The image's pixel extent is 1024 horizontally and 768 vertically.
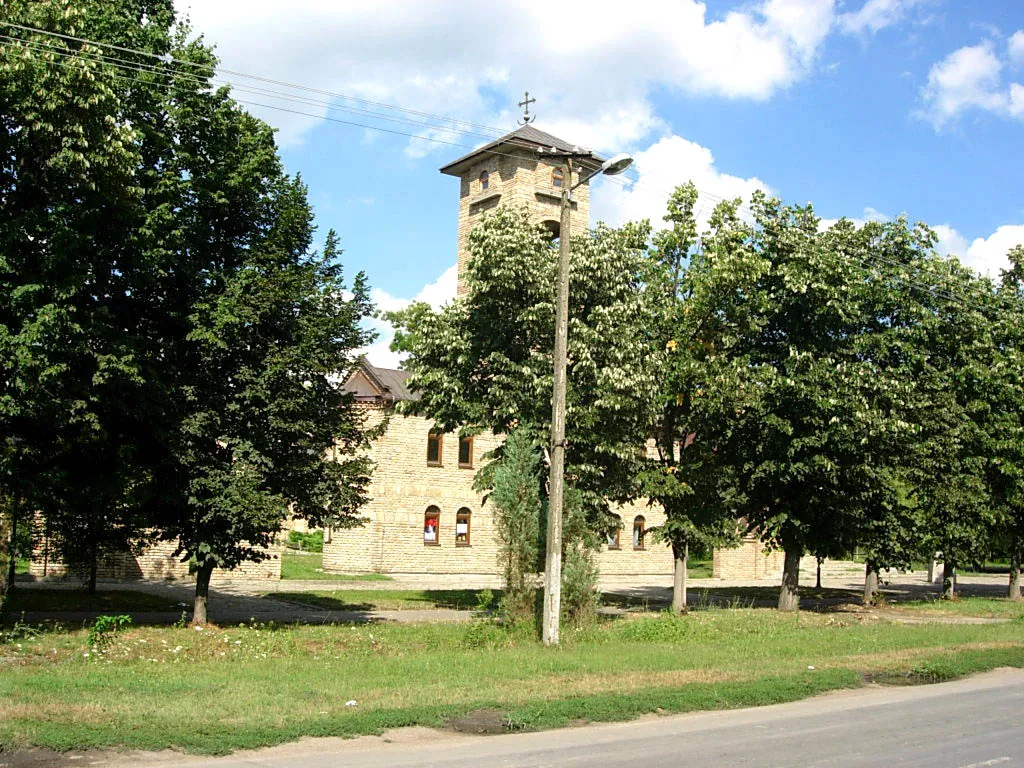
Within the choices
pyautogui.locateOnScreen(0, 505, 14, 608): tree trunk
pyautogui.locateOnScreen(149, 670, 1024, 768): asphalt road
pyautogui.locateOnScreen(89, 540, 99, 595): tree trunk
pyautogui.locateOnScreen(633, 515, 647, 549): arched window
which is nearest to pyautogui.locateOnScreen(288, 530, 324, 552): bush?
pyautogui.locateOnScreen(633, 515, 647, 549): arched window

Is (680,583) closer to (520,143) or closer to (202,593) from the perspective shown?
(202,593)

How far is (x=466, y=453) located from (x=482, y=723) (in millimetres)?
31104

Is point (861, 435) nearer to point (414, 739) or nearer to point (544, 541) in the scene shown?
point (544, 541)

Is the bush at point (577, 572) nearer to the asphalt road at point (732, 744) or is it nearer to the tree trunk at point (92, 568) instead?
the asphalt road at point (732, 744)

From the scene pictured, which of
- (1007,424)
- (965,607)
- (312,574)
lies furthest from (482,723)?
(312,574)

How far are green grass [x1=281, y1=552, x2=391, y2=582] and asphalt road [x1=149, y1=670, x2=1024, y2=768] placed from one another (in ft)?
79.0

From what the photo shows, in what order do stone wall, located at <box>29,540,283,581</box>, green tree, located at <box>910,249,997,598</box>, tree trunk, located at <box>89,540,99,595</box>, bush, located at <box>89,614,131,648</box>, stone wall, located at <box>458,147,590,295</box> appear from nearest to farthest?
1. bush, located at <box>89,614,131,648</box>
2. tree trunk, located at <box>89,540,99,595</box>
3. green tree, located at <box>910,249,997,598</box>
4. stone wall, located at <box>29,540,283,581</box>
5. stone wall, located at <box>458,147,590,295</box>

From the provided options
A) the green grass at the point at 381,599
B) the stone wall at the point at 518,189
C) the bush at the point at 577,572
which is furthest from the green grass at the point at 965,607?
the stone wall at the point at 518,189

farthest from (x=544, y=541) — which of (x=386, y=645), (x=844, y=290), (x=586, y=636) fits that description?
(x=844, y=290)

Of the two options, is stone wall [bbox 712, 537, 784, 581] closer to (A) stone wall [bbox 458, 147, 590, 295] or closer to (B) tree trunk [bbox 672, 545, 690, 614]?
(A) stone wall [bbox 458, 147, 590, 295]

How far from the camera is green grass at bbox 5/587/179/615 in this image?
20859 mm

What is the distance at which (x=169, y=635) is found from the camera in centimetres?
1658

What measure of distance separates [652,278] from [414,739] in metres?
16.3

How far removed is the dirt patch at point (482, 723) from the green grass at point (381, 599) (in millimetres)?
14148
